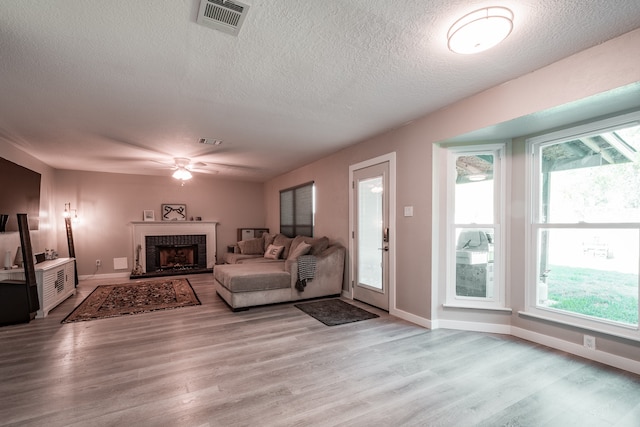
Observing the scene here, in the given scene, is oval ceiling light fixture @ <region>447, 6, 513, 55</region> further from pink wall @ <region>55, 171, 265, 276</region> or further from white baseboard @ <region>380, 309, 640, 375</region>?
pink wall @ <region>55, 171, 265, 276</region>

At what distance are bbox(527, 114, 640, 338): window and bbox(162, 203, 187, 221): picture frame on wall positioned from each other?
22.6 ft

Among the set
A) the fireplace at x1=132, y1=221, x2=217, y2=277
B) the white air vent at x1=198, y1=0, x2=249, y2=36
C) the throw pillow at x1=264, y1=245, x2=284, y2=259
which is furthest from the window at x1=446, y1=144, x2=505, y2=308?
the fireplace at x1=132, y1=221, x2=217, y2=277

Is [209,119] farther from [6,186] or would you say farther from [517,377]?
[517,377]

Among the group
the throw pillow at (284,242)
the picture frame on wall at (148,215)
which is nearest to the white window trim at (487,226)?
the throw pillow at (284,242)

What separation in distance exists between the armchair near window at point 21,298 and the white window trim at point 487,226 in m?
4.90

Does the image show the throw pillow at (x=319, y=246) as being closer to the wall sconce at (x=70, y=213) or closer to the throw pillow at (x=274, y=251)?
the throw pillow at (x=274, y=251)

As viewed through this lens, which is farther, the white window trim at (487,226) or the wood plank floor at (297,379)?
the white window trim at (487,226)

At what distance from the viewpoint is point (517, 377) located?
2.20 meters

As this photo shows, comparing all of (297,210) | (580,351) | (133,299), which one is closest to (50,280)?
(133,299)

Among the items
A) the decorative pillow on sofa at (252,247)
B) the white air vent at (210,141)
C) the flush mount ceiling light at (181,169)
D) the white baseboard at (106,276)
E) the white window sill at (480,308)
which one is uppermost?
the white air vent at (210,141)

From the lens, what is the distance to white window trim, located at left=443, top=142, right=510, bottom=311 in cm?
310

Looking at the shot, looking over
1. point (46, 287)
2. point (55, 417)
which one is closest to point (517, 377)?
point (55, 417)

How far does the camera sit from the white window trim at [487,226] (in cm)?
310

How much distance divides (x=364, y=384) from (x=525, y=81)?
2705 millimetres
